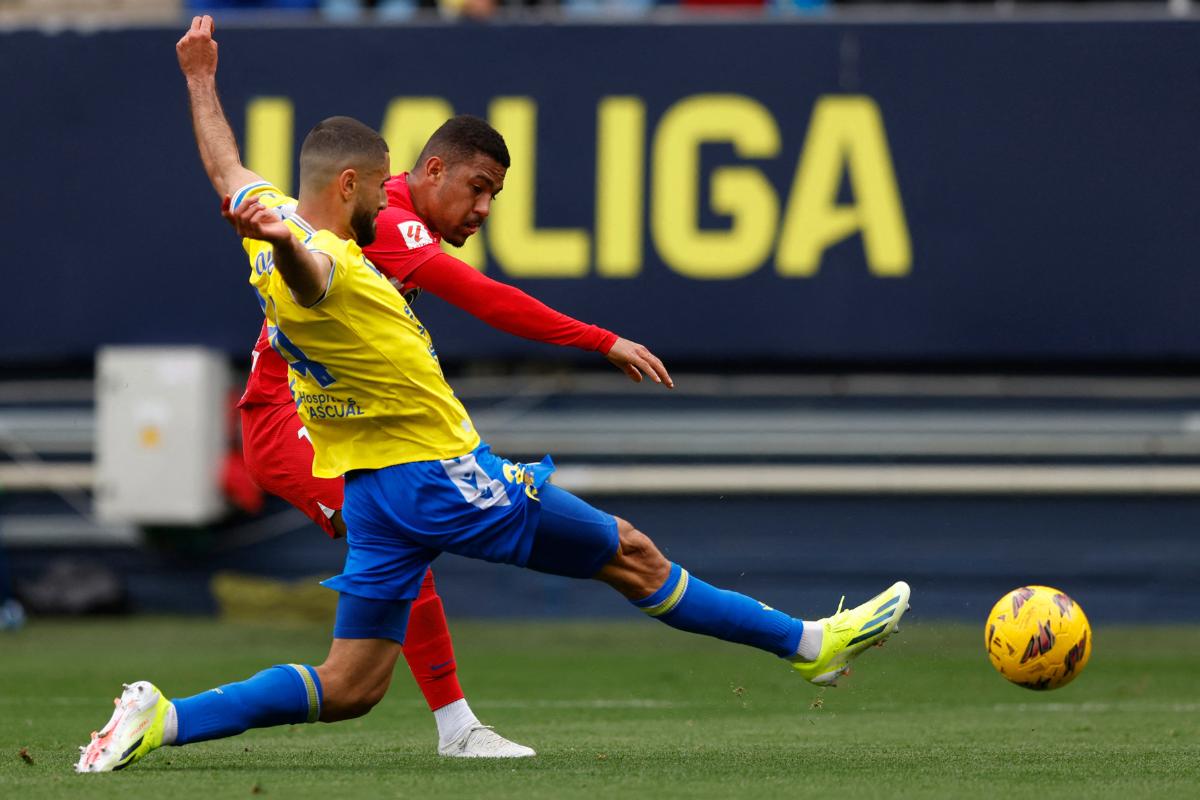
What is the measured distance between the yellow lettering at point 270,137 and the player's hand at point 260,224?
8752mm

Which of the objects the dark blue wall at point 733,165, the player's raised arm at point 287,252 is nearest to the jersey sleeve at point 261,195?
the player's raised arm at point 287,252

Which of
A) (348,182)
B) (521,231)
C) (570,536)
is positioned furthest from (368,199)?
(521,231)

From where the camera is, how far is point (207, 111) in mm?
6039

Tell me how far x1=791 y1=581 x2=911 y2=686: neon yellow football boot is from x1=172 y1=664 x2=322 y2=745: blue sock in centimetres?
162

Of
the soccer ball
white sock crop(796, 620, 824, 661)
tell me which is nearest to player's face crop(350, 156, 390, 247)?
white sock crop(796, 620, 824, 661)

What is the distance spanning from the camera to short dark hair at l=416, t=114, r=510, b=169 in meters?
6.34

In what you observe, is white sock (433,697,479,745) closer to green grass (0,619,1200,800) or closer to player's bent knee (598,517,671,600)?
green grass (0,619,1200,800)

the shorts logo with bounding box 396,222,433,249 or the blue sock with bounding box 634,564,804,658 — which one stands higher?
the shorts logo with bounding box 396,222,433,249

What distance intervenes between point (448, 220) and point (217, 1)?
8.68 metres

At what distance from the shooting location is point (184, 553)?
14062 mm

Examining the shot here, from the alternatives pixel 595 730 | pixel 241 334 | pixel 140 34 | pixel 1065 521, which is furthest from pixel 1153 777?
pixel 140 34

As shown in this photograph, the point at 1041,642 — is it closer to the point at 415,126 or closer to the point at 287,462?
the point at 287,462

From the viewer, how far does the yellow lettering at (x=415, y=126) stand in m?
13.5

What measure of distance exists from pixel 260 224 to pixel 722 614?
205 cm
